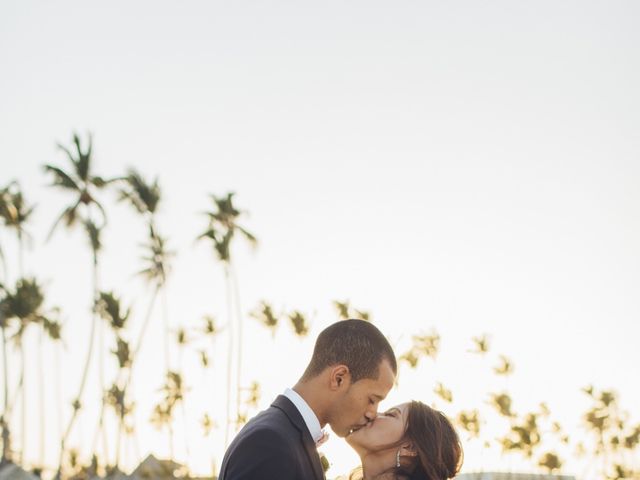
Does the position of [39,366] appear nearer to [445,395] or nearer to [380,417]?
[445,395]

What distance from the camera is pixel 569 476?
57.1 metres

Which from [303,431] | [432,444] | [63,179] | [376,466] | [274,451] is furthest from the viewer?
[63,179]

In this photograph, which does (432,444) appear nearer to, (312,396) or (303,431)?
(312,396)

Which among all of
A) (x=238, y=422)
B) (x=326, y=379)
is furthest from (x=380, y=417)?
(x=238, y=422)

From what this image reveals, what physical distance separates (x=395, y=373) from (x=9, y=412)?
2116 inches

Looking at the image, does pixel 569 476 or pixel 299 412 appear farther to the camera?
pixel 569 476

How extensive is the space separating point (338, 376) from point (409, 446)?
1.58 m

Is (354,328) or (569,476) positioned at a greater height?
(354,328)

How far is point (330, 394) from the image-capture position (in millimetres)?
5074

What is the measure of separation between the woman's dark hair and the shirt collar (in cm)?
150

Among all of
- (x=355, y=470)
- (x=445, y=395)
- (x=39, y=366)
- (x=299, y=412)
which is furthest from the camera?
(x=39, y=366)

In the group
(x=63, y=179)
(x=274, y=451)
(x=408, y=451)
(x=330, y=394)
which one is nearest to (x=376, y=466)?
(x=408, y=451)

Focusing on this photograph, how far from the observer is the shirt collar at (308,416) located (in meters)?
4.91

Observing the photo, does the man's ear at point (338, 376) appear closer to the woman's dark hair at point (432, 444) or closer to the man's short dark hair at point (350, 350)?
the man's short dark hair at point (350, 350)
